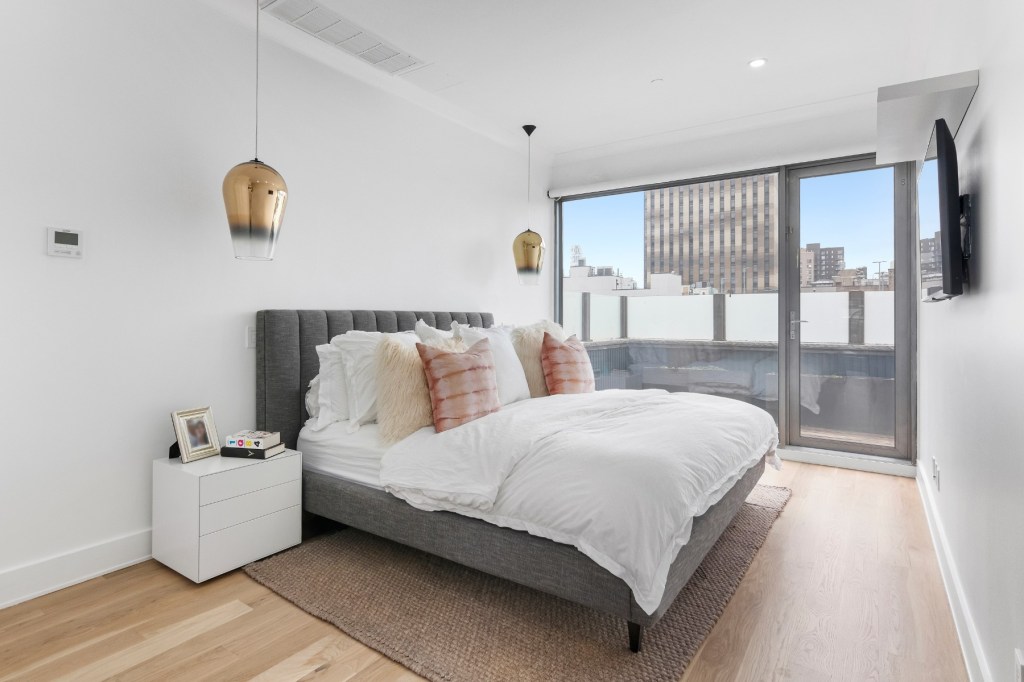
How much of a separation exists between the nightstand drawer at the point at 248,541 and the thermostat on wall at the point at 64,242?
1262 millimetres

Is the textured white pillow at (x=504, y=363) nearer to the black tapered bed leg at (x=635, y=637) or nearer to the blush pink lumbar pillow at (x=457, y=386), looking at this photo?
the blush pink lumbar pillow at (x=457, y=386)

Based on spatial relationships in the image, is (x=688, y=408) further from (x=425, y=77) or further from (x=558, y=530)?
(x=425, y=77)

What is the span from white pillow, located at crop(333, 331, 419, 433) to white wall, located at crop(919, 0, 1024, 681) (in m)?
2.21

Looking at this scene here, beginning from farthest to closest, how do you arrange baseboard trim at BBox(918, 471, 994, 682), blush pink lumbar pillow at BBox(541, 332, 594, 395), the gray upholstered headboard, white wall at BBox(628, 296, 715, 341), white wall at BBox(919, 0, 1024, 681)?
white wall at BBox(628, 296, 715, 341) < blush pink lumbar pillow at BBox(541, 332, 594, 395) < the gray upholstered headboard < baseboard trim at BBox(918, 471, 994, 682) < white wall at BBox(919, 0, 1024, 681)

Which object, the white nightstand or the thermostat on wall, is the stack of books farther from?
the thermostat on wall

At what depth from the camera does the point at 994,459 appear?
1.49 metres

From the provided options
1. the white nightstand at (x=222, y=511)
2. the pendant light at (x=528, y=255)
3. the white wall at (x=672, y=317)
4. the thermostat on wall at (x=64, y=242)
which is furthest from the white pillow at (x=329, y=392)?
the white wall at (x=672, y=317)

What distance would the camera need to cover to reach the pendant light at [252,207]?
2.48m

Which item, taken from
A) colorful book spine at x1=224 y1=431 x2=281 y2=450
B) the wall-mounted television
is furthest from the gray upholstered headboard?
the wall-mounted television

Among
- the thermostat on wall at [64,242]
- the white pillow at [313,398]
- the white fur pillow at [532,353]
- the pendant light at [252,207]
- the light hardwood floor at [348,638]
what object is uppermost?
the pendant light at [252,207]

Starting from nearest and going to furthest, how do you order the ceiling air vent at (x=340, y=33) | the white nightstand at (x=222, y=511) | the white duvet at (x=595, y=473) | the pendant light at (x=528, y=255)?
the white duvet at (x=595, y=473) < the white nightstand at (x=222, y=511) < the ceiling air vent at (x=340, y=33) < the pendant light at (x=528, y=255)

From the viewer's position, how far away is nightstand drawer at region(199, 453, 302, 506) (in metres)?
2.28

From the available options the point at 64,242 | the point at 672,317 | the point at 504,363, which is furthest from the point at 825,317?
the point at 64,242

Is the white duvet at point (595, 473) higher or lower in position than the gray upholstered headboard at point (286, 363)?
lower
